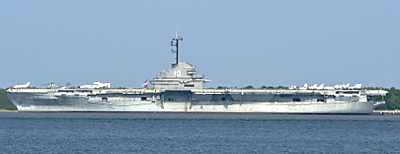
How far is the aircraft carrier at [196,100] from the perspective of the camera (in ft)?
178

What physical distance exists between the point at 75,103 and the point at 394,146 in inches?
1217

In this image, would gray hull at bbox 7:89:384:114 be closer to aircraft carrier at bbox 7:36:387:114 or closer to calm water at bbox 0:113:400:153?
aircraft carrier at bbox 7:36:387:114

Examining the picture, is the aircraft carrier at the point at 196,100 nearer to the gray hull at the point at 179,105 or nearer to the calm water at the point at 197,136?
the gray hull at the point at 179,105

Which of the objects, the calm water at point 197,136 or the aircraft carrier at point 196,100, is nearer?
the calm water at point 197,136

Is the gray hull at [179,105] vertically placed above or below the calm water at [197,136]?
above

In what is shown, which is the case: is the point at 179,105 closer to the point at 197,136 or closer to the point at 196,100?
the point at 196,100

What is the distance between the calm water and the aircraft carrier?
6025 mm

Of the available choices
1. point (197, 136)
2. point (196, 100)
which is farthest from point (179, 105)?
point (197, 136)

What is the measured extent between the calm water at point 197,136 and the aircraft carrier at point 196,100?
603cm

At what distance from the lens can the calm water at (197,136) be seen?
2973 cm

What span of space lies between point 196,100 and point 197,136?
1985 cm

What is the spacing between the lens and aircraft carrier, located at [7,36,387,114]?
178 ft

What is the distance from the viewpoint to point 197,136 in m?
35.4

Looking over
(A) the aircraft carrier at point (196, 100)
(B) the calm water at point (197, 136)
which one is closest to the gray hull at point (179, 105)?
(A) the aircraft carrier at point (196, 100)
